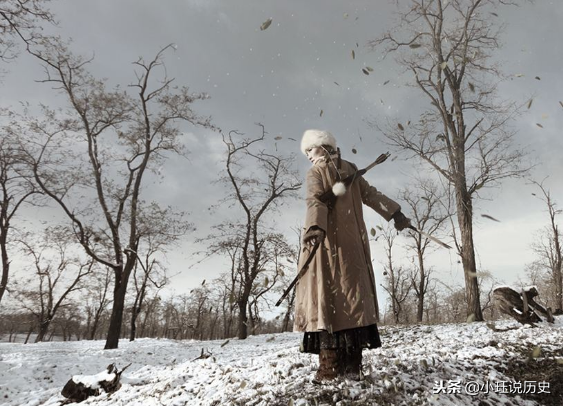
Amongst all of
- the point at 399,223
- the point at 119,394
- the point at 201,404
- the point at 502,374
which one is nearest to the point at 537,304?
the point at 502,374

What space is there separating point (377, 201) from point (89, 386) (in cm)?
607

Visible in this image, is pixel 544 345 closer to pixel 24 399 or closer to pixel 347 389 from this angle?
pixel 347 389

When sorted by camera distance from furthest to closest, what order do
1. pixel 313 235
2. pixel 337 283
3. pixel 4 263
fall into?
pixel 4 263 → pixel 337 283 → pixel 313 235

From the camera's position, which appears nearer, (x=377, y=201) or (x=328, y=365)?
(x=328, y=365)

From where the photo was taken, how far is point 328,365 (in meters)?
3.33

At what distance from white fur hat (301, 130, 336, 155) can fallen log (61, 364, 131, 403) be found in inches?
216

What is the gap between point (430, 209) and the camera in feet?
81.9

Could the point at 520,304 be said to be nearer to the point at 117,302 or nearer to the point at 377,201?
the point at 377,201

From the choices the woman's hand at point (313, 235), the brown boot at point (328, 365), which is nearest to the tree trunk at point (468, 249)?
the brown boot at point (328, 365)

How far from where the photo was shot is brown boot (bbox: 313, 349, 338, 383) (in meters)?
3.30

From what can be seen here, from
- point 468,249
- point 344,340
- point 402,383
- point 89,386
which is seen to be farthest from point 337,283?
point 468,249

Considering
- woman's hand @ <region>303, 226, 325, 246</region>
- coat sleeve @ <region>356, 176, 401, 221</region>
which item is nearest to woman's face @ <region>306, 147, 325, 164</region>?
coat sleeve @ <region>356, 176, 401, 221</region>

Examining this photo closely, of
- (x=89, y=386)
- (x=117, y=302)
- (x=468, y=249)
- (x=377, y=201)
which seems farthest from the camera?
(x=117, y=302)

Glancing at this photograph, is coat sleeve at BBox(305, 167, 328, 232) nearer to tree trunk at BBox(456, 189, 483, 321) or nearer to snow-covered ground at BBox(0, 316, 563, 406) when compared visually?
snow-covered ground at BBox(0, 316, 563, 406)
